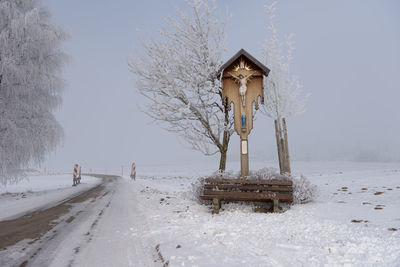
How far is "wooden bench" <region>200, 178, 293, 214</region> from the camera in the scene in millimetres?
6605

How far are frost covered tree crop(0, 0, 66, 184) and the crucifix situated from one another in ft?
33.0

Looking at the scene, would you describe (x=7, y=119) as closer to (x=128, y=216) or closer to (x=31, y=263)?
(x=128, y=216)

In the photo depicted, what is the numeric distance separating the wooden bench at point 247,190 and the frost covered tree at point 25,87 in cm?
1020

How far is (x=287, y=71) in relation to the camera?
10.8 meters

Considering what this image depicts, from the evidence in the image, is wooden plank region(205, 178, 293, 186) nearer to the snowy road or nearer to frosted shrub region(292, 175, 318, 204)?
frosted shrub region(292, 175, 318, 204)

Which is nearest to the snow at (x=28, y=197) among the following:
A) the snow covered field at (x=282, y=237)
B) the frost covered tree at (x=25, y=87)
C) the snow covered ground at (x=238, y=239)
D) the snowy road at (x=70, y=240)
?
the frost covered tree at (x=25, y=87)

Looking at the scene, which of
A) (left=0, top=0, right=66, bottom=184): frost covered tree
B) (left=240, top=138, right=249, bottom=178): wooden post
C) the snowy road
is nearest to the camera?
the snowy road

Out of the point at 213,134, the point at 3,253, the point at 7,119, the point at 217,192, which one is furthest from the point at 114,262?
the point at 7,119

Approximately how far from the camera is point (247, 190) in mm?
6793

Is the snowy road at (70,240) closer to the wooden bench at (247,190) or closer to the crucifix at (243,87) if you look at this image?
the wooden bench at (247,190)

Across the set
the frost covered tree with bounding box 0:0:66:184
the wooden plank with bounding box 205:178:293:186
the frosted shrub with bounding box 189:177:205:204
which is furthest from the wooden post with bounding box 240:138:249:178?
the frost covered tree with bounding box 0:0:66:184

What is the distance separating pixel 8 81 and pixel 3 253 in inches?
446

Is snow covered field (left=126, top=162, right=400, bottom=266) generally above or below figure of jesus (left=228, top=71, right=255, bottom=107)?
below

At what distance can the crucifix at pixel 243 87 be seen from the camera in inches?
312
